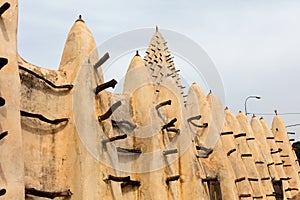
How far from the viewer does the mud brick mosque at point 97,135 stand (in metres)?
8.16

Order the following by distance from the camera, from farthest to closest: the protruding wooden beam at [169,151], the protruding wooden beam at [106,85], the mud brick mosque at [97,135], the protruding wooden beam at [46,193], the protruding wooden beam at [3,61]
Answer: the protruding wooden beam at [169,151] → the protruding wooden beam at [106,85] → the protruding wooden beam at [46,193] → the mud brick mosque at [97,135] → the protruding wooden beam at [3,61]

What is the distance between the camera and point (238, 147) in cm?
2256

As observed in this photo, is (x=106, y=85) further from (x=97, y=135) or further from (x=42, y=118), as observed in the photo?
(x=42, y=118)

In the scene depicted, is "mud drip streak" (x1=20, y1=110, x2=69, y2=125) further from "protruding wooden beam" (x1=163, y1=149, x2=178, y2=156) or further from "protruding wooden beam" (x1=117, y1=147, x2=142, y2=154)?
"protruding wooden beam" (x1=163, y1=149, x2=178, y2=156)

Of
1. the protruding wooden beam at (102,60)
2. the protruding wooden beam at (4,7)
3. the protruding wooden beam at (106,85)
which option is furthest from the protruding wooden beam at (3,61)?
the protruding wooden beam at (102,60)

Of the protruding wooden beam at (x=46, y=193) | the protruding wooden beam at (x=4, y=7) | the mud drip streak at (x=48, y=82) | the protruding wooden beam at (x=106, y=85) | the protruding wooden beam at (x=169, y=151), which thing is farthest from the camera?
the protruding wooden beam at (x=169, y=151)

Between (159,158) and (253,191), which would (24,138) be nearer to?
(159,158)

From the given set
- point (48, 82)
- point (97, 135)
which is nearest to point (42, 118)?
point (48, 82)

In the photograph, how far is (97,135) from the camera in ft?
34.2

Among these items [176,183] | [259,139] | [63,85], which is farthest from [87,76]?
[259,139]

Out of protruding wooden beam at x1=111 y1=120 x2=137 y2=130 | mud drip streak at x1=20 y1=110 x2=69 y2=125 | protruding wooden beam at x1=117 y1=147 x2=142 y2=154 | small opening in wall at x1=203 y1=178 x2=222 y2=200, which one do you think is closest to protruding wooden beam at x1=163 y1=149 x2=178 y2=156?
protruding wooden beam at x1=117 y1=147 x2=142 y2=154

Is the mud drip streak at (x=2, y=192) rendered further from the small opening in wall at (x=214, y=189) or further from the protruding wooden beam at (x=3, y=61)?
the small opening in wall at (x=214, y=189)

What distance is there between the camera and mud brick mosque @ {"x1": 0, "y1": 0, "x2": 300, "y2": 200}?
8.16 metres

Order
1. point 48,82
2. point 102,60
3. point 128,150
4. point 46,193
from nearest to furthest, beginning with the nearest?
point 46,193, point 48,82, point 102,60, point 128,150
